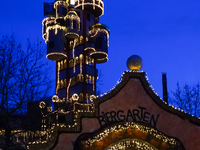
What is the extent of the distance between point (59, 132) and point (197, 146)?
653cm

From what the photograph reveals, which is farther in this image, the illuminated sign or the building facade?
the illuminated sign

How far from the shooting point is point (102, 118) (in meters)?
13.8

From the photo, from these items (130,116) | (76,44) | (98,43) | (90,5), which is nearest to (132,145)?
(130,116)

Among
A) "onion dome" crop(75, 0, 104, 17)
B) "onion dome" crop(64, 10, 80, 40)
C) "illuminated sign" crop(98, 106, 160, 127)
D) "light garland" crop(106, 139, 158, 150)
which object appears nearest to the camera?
"light garland" crop(106, 139, 158, 150)

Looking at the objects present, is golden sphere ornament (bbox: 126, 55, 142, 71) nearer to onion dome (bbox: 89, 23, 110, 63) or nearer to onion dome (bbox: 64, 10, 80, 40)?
onion dome (bbox: 64, 10, 80, 40)

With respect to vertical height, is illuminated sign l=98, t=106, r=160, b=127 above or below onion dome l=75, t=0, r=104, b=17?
below

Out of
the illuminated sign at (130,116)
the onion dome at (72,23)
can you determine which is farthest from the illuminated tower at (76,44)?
the illuminated sign at (130,116)

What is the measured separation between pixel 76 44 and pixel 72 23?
261 cm

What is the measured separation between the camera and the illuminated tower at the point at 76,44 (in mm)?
32844

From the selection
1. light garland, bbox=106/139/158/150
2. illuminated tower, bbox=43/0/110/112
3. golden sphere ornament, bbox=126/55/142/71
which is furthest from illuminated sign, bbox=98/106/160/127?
illuminated tower, bbox=43/0/110/112

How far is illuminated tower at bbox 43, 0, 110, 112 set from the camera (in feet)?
108

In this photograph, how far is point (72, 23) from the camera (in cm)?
3262

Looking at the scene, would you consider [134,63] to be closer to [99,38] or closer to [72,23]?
[72,23]

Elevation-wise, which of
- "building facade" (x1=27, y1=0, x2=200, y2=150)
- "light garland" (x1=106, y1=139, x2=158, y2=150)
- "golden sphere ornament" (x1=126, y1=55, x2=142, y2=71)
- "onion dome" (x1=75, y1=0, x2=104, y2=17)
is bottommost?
"light garland" (x1=106, y1=139, x2=158, y2=150)
